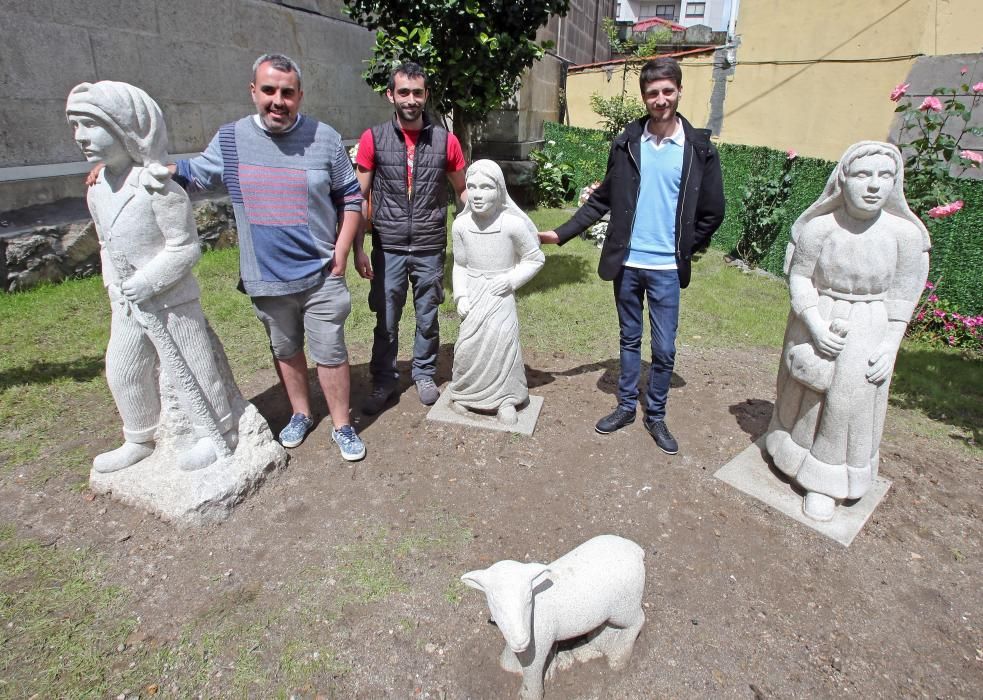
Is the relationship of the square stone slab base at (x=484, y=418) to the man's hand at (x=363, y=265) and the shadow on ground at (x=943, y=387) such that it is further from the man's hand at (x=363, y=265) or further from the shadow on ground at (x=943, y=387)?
the shadow on ground at (x=943, y=387)

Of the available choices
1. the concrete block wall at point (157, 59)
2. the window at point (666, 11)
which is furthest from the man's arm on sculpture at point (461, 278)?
the window at point (666, 11)

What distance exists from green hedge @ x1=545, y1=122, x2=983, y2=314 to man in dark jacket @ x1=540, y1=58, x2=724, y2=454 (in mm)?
3996

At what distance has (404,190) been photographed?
3.75 metres

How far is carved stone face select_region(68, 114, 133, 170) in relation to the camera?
2486 millimetres

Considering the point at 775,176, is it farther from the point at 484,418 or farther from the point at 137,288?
the point at 137,288

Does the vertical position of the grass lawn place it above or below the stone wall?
below

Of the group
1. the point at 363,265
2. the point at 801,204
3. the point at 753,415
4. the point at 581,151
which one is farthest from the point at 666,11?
the point at 363,265

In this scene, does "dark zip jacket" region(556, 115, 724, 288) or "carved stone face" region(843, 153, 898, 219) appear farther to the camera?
"dark zip jacket" region(556, 115, 724, 288)

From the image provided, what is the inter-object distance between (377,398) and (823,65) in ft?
29.1

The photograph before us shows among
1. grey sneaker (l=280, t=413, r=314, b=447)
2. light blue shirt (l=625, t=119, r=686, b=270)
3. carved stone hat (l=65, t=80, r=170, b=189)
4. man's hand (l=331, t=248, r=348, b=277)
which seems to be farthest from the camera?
grey sneaker (l=280, t=413, r=314, b=447)

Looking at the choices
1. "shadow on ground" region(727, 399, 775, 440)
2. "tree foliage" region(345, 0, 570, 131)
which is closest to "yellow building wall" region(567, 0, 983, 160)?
"tree foliage" region(345, 0, 570, 131)

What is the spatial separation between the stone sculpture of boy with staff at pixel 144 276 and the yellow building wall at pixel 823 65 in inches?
364

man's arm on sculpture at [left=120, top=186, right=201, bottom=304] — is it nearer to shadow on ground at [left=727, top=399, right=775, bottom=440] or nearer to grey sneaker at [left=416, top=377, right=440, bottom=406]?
grey sneaker at [left=416, top=377, right=440, bottom=406]

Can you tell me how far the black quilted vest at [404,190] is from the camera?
371 centimetres
